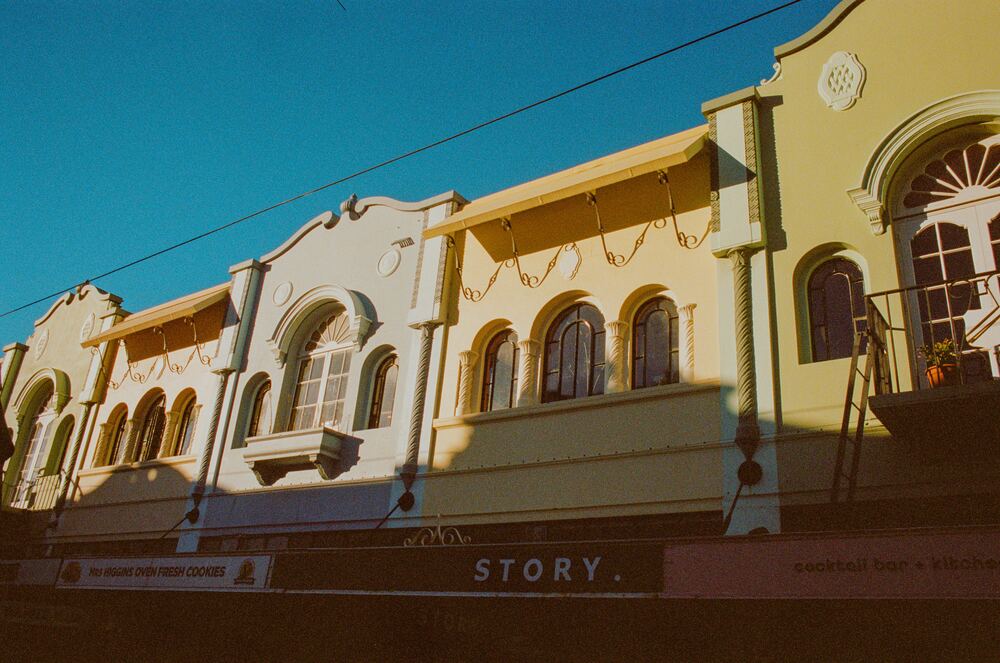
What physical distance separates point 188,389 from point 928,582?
40.8 ft

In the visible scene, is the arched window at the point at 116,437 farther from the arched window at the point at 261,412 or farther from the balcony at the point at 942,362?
the balcony at the point at 942,362

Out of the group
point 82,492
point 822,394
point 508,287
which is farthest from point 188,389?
point 822,394

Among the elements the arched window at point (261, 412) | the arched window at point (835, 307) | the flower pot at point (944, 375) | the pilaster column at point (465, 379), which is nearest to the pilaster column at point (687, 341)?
the arched window at point (835, 307)

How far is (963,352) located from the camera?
308 inches

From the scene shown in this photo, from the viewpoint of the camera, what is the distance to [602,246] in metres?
10.6

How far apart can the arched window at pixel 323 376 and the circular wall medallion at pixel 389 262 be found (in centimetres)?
106

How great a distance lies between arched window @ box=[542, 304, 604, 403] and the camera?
403 inches

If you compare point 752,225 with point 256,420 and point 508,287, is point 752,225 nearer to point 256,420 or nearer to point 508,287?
point 508,287

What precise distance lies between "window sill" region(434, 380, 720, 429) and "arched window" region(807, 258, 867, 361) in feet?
3.77

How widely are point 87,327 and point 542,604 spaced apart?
13596mm

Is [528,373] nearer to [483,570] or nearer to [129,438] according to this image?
[483,570]

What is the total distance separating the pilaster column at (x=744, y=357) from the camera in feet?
27.4

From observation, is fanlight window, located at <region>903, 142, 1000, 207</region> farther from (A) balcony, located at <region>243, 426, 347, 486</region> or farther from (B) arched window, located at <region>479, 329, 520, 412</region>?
(A) balcony, located at <region>243, 426, 347, 486</region>

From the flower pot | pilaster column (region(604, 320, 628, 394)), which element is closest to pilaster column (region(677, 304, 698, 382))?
pilaster column (region(604, 320, 628, 394))
